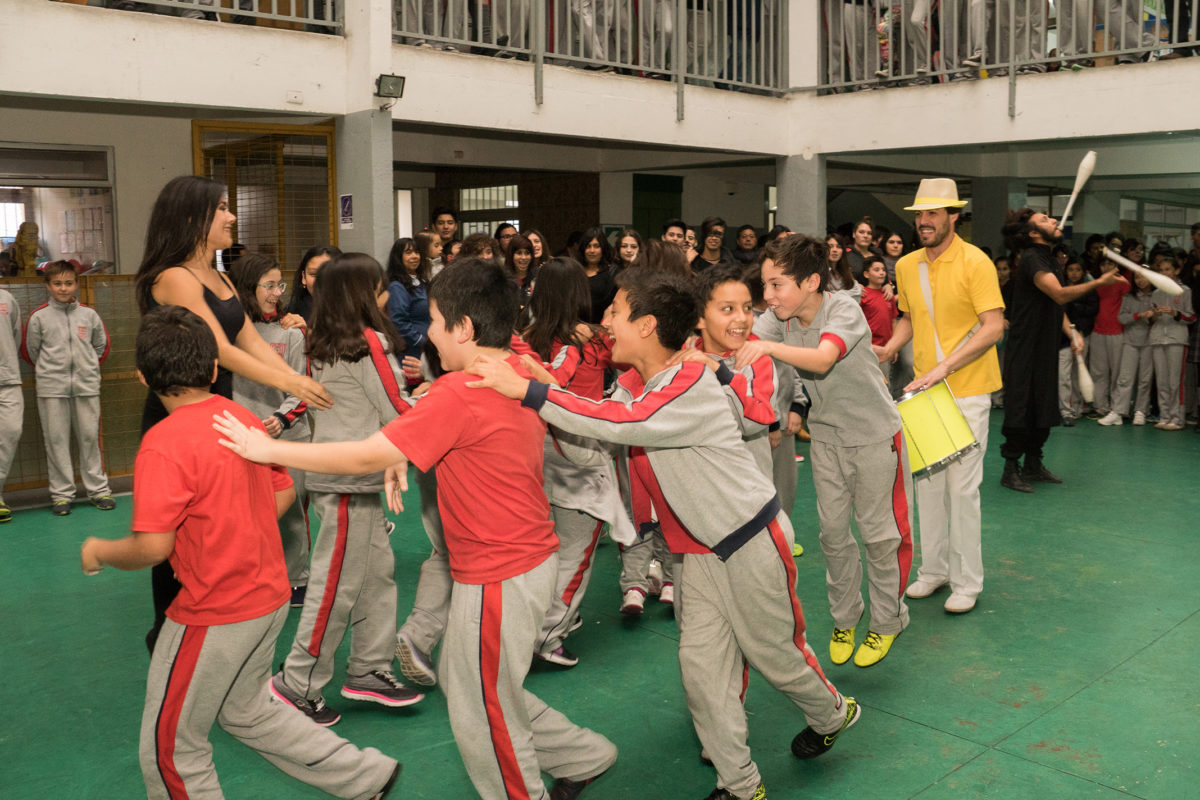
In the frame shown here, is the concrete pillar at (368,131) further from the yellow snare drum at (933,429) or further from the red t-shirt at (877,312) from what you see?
the yellow snare drum at (933,429)

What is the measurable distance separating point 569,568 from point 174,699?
1922mm

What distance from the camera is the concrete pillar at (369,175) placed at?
7871 mm

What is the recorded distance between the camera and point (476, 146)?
40.4 ft

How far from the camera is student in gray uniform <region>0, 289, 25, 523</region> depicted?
6715 mm

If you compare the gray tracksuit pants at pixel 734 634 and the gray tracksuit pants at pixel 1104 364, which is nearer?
the gray tracksuit pants at pixel 734 634

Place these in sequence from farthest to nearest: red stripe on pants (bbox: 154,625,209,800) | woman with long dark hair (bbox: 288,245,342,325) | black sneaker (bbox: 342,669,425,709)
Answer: woman with long dark hair (bbox: 288,245,342,325) → black sneaker (bbox: 342,669,425,709) → red stripe on pants (bbox: 154,625,209,800)

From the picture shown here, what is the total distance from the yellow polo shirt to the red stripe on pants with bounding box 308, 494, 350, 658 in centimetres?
271

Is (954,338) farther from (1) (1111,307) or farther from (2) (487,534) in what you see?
(1) (1111,307)

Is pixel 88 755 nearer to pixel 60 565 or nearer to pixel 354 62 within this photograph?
pixel 60 565

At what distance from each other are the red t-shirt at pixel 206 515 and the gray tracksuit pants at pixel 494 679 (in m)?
0.48

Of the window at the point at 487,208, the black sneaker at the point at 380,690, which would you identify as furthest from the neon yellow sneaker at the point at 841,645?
the window at the point at 487,208

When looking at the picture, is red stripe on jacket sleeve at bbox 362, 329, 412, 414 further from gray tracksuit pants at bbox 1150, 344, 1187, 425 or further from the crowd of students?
gray tracksuit pants at bbox 1150, 344, 1187, 425

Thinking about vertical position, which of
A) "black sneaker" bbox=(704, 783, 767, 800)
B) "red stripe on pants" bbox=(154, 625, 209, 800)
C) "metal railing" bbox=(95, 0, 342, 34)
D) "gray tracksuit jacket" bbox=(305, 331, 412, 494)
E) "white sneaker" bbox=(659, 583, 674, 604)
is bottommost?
"black sneaker" bbox=(704, 783, 767, 800)

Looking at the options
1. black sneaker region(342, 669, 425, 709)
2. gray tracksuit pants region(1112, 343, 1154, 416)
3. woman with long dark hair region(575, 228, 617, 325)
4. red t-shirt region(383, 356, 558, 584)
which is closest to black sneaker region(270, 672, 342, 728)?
black sneaker region(342, 669, 425, 709)
